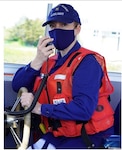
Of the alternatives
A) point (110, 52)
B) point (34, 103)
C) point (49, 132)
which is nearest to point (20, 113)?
point (34, 103)

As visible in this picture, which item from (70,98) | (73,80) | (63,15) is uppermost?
(63,15)

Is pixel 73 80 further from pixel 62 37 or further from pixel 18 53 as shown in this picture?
pixel 18 53

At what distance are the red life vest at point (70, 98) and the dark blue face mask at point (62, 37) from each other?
3.4 inches

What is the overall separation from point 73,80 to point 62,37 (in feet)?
1.01

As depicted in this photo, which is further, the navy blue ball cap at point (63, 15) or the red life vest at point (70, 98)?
the navy blue ball cap at point (63, 15)

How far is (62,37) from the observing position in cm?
189

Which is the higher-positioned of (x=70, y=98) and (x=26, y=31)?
(x=26, y=31)

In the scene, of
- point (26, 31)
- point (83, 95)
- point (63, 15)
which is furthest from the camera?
point (26, 31)

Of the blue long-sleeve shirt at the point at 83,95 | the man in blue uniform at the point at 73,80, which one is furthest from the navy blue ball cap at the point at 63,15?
the blue long-sleeve shirt at the point at 83,95

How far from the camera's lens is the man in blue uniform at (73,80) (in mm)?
1689

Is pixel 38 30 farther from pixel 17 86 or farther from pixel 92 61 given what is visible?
pixel 92 61

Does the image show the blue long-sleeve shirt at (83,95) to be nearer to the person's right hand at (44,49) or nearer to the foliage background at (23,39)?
Answer: the person's right hand at (44,49)

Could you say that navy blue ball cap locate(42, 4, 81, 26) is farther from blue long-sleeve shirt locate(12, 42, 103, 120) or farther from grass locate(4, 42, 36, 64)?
grass locate(4, 42, 36, 64)

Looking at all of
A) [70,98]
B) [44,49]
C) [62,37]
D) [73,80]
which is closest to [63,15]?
[62,37]
